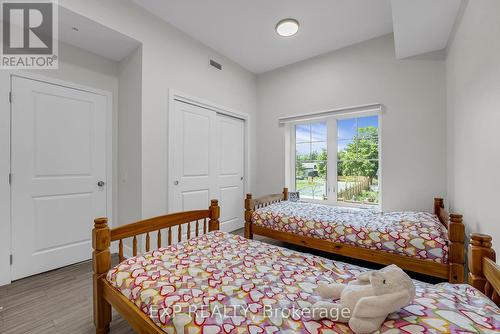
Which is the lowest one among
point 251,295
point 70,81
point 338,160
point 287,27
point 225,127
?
point 251,295

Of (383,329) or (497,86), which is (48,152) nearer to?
(383,329)

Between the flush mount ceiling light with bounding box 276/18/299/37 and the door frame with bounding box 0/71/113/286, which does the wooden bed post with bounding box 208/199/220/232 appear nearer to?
Answer: the door frame with bounding box 0/71/113/286

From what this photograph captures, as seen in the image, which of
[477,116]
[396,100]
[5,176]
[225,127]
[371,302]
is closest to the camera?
[371,302]

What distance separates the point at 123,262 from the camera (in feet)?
4.41

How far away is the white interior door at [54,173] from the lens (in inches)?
82.6

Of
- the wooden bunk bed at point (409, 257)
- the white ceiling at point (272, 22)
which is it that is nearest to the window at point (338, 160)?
the wooden bunk bed at point (409, 257)

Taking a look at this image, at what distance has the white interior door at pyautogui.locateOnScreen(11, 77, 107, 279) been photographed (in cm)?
210

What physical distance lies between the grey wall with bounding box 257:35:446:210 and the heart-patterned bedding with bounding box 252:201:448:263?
45 cm

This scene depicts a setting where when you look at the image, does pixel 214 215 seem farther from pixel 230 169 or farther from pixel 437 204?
pixel 437 204

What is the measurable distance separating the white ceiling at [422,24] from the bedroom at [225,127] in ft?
0.05

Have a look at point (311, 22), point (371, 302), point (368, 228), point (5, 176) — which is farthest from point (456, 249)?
point (5, 176)

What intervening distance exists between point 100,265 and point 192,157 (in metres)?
1.77

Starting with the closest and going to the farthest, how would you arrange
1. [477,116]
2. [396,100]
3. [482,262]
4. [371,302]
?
[371,302] → [482,262] → [477,116] → [396,100]

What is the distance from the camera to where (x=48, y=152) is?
2258 mm
